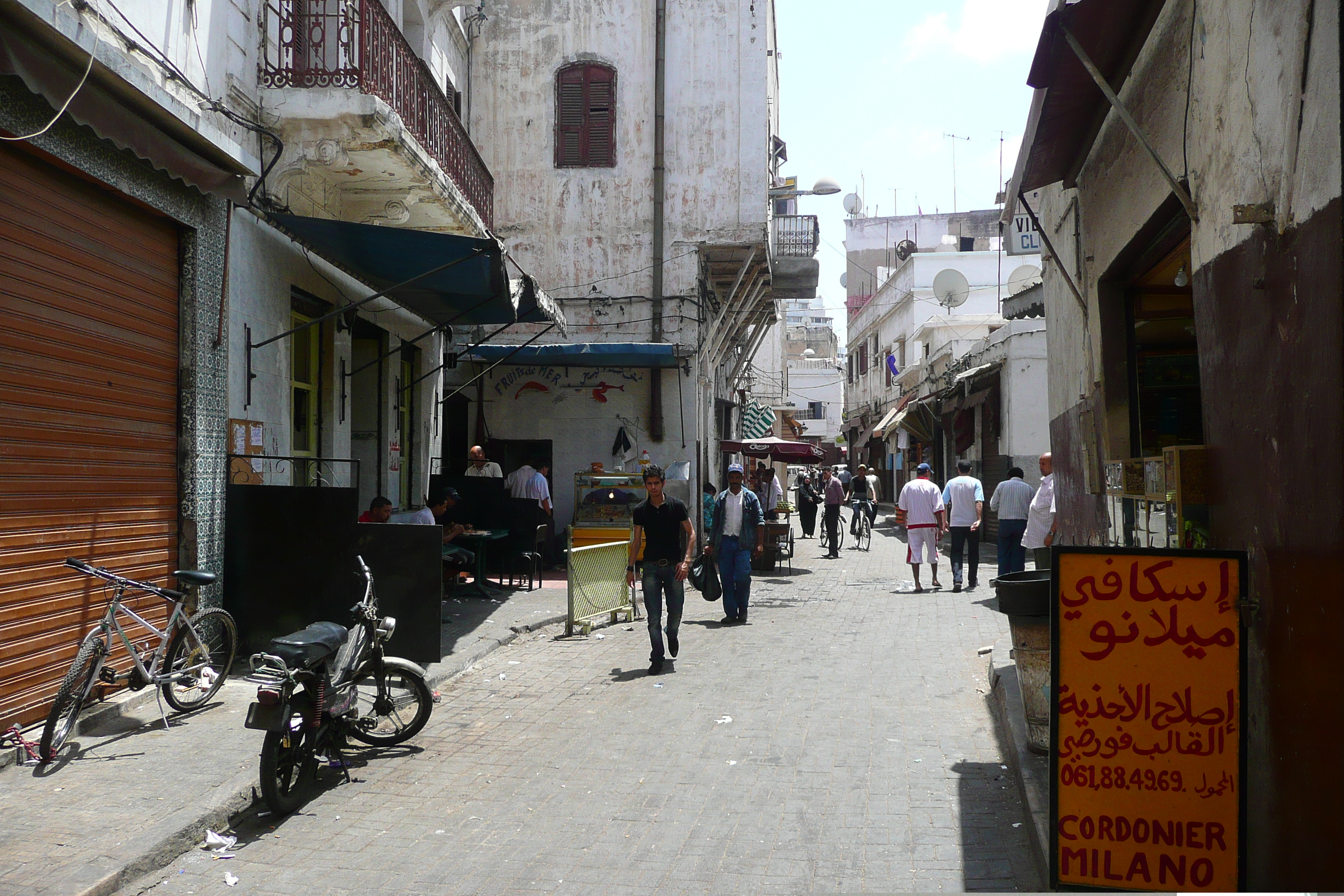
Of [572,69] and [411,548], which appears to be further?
[572,69]

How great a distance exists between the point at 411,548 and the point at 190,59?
13.4ft

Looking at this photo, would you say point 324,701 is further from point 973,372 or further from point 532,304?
point 973,372

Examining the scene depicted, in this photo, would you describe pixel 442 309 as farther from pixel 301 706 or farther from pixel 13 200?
pixel 301 706

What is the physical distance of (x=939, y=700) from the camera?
785 centimetres

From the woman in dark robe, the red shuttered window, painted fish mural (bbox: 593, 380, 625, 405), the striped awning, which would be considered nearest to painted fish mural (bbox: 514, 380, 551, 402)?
painted fish mural (bbox: 593, 380, 625, 405)

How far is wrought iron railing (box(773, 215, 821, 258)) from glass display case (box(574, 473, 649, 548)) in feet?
25.8

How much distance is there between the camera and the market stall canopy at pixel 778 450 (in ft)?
73.6

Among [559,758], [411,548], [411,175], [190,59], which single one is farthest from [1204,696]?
[411,175]

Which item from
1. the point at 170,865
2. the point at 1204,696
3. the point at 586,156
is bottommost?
the point at 170,865

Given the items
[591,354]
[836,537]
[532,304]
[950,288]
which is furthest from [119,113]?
[950,288]

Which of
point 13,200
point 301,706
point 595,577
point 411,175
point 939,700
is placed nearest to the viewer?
point 301,706

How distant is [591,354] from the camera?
1797 centimetres

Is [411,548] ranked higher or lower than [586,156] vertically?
lower

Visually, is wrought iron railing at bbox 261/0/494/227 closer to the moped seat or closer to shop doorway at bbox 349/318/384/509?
shop doorway at bbox 349/318/384/509
